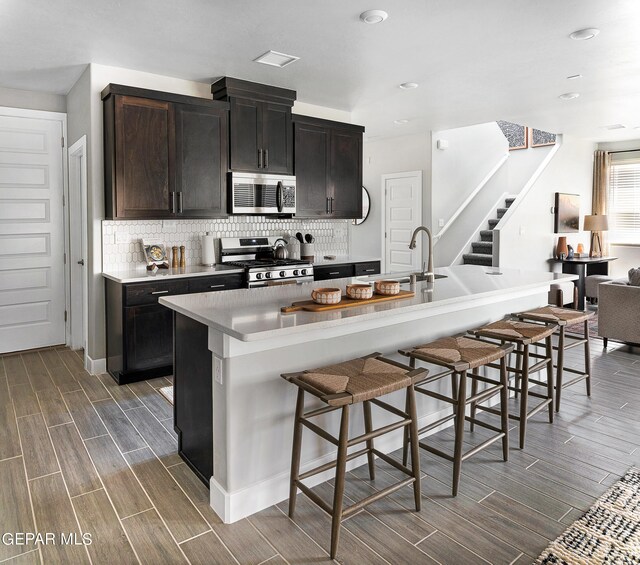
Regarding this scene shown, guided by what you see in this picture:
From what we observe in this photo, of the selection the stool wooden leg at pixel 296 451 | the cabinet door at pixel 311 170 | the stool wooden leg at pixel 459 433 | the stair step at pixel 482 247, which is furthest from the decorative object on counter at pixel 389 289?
the stair step at pixel 482 247

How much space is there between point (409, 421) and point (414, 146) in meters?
6.38

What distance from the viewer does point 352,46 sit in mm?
3883

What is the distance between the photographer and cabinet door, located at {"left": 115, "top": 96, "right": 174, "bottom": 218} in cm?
425

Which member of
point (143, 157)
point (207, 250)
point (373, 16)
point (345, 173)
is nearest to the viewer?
point (373, 16)

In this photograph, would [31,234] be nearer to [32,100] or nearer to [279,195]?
[32,100]

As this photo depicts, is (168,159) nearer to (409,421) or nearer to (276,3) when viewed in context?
(276,3)

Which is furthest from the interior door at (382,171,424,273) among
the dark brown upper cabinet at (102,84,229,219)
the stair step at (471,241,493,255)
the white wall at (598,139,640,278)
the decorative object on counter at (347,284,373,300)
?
the decorative object on counter at (347,284,373,300)

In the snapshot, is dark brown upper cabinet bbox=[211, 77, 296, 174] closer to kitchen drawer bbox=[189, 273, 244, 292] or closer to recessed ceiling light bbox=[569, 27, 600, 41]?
kitchen drawer bbox=[189, 273, 244, 292]

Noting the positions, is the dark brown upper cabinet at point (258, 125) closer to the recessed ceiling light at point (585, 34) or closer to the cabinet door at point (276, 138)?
the cabinet door at point (276, 138)

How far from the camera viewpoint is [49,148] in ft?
17.1

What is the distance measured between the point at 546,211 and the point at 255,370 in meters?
7.31

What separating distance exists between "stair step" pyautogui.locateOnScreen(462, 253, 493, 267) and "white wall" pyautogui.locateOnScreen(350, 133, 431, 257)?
41.1 inches

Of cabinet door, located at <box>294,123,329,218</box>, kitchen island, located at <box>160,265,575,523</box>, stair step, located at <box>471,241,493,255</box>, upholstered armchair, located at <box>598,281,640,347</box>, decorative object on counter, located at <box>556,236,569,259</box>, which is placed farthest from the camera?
decorative object on counter, located at <box>556,236,569,259</box>

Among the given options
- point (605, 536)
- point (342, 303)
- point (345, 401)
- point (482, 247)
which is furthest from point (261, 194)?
point (482, 247)
